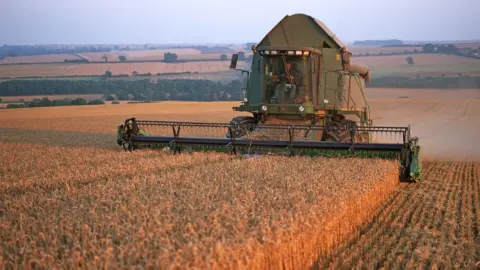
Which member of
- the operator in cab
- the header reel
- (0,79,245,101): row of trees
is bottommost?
(0,79,245,101): row of trees

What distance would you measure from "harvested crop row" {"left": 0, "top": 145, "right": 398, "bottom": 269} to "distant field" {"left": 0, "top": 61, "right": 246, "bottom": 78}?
6530 cm

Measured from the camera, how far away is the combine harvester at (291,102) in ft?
40.5

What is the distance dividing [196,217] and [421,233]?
303cm

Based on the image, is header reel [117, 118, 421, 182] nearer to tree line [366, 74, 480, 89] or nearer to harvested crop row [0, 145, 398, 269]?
harvested crop row [0, 145, 398, 269]

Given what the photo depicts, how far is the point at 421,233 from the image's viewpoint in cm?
721

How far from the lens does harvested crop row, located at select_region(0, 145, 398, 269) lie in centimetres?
443

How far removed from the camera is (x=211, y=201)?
6.24 meters

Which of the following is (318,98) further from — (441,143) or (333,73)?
(441,143)

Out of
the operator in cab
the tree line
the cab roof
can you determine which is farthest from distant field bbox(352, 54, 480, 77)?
the operator in cab

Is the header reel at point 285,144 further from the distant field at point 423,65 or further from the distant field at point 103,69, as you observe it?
the distant field at point 103,69

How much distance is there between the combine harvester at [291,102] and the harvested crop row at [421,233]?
86.5 inches

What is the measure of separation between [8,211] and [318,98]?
27.5 feet

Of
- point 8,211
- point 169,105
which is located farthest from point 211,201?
point 169,105

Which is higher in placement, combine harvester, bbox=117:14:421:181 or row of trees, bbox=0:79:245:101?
combine harvester, bbox=117:14:421:181
